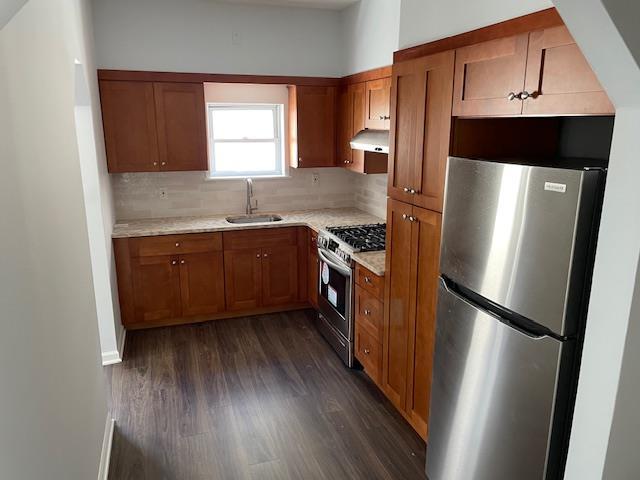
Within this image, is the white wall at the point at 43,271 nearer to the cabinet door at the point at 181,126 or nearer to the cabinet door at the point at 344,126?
the cabinet door at the point at 181,126

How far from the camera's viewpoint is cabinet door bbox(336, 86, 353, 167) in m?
4.39

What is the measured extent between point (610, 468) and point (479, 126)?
1.45 metres

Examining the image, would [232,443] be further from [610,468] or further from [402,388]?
[610,468]

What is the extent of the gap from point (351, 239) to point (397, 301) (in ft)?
2.98

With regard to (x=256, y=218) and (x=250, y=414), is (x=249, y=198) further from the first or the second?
(x=250, y=414)

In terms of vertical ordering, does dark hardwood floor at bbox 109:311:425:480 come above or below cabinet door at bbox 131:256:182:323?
below

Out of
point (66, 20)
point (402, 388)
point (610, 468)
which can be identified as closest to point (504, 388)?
point (610, 468)

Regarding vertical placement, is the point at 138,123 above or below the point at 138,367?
above

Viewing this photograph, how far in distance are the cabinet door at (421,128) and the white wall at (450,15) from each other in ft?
0.41

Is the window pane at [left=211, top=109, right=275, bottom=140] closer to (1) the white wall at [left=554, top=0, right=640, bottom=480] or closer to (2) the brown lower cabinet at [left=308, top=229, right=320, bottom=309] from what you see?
(2) the brown lower cabinet at [left=308, top=229, right=320, bottom=309]

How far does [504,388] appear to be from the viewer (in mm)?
1821

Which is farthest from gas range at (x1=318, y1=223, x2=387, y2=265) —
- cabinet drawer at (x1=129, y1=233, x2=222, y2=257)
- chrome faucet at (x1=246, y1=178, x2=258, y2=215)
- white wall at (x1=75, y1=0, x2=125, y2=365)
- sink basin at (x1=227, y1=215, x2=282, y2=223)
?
white wall at (x1=75, y1=0, x2=125, y2=365)

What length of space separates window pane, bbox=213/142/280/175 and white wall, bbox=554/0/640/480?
12.9 ft

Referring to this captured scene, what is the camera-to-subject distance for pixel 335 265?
3.71m
